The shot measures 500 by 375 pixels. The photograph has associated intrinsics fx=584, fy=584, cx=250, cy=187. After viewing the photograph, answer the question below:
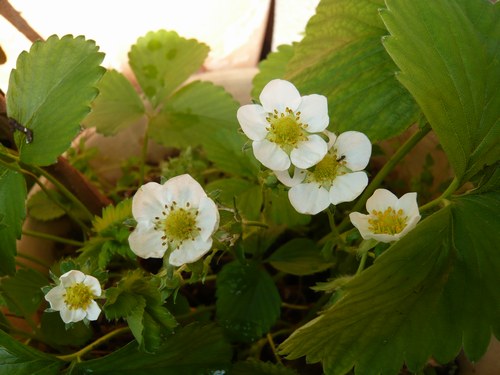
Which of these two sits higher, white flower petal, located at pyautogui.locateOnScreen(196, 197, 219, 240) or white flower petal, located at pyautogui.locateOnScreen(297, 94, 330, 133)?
white flower petal, located at pyautogui.locateOnScreen(297, 94, 330, 133)

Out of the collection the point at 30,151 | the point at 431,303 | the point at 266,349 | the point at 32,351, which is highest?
the point at 30,151

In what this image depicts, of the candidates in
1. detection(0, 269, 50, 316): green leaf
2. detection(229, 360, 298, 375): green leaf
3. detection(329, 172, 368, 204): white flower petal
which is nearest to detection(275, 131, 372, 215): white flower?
detection(329, 172, 368, 204): white flower petal

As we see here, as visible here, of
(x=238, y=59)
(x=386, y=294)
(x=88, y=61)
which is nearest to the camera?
(x=386, y=294)

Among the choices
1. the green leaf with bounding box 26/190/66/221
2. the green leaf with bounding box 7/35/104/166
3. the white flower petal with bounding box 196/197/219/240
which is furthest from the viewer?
the green leaf with bounding box 26/190/66/221

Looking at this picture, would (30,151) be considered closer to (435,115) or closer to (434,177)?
(435,115)

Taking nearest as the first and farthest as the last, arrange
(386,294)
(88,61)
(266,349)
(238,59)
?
(386,294) → (88,61) → (266,349) → (238,59)

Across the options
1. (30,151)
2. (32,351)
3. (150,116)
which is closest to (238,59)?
(150,116)

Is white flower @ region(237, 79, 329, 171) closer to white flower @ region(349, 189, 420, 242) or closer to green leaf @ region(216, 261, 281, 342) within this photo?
white flower @ region(349, 189, 420, 242)
